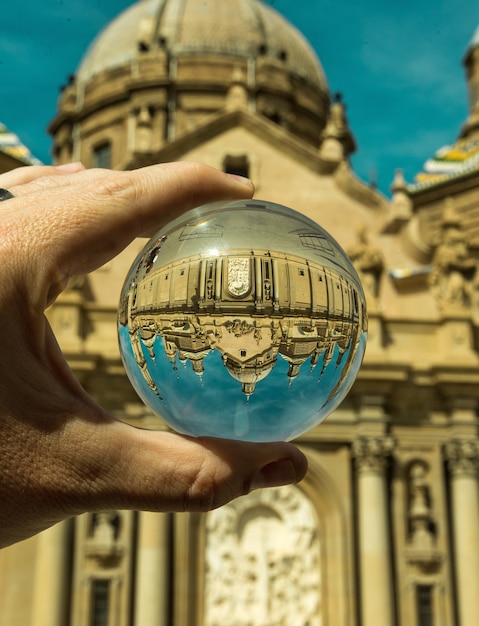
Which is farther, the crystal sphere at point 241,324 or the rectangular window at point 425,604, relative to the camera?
the rectangular window at point 425,604

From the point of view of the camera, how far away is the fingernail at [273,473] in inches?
118

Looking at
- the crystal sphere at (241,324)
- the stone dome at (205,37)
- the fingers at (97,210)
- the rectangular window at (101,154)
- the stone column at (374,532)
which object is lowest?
the crystal sphere at (241,324)

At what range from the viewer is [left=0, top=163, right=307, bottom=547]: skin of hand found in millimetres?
2619

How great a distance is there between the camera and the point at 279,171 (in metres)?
24.9

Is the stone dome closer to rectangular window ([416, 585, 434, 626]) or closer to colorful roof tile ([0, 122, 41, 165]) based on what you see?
colorful roof tile ([0, 122, 41, 165])

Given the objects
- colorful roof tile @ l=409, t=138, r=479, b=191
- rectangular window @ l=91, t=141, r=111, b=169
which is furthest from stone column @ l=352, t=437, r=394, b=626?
rectangular window @ l=91, t=141, r=111, b=169

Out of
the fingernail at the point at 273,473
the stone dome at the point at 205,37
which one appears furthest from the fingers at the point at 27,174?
the stone dome at the point at 205,37

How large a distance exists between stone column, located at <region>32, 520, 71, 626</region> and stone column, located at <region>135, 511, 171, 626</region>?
1497mm

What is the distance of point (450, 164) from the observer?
34.8 metres

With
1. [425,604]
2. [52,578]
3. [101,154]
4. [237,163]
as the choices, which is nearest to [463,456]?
[425,604]

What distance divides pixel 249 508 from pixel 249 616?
227 cm

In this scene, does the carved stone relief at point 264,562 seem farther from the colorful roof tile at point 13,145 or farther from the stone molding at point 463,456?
the colorful roof tile at point 13,145

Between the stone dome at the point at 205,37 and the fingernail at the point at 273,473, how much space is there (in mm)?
37769

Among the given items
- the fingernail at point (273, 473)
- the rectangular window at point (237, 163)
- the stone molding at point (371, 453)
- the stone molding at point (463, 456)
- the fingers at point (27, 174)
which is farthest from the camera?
the rectangular window at point (237, 163)
